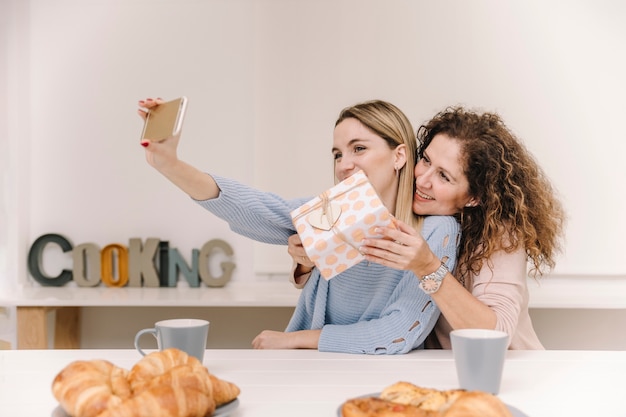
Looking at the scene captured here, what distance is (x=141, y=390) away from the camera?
0.85 meters

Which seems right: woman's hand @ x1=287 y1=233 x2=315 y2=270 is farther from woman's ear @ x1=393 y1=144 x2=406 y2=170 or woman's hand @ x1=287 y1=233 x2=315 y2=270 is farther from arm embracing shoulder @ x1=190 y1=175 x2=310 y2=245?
woman's ear @ x1=393 y1=144 x2=406 y2=170

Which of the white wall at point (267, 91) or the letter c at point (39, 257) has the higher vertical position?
the white wall at point (267, 91)

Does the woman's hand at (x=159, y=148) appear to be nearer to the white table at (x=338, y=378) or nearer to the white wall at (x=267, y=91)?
the white table at (x=338, y=378)

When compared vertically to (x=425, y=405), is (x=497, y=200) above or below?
above

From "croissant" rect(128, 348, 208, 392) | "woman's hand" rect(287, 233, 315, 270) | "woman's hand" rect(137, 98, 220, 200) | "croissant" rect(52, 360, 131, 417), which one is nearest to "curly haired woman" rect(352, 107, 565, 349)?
"woman's hand" rect(287, 233, 315, 270)

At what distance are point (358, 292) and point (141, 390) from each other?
35.3 inches

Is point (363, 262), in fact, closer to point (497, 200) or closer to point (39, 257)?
point (497, 200)

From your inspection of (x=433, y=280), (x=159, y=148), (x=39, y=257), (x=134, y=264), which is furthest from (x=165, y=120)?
(x=39, y=257)

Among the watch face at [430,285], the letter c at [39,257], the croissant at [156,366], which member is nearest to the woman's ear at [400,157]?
the watch face at [430,285]

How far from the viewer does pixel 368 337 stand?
58.2 inches

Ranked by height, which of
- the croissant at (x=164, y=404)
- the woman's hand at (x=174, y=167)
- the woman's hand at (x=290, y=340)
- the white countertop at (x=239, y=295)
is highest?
the woman's hand at (x=174, y=167)

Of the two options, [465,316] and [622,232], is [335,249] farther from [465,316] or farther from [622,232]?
[622,232]

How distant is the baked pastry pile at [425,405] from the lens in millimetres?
786

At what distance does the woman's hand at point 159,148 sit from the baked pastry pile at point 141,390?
0.48 metres
